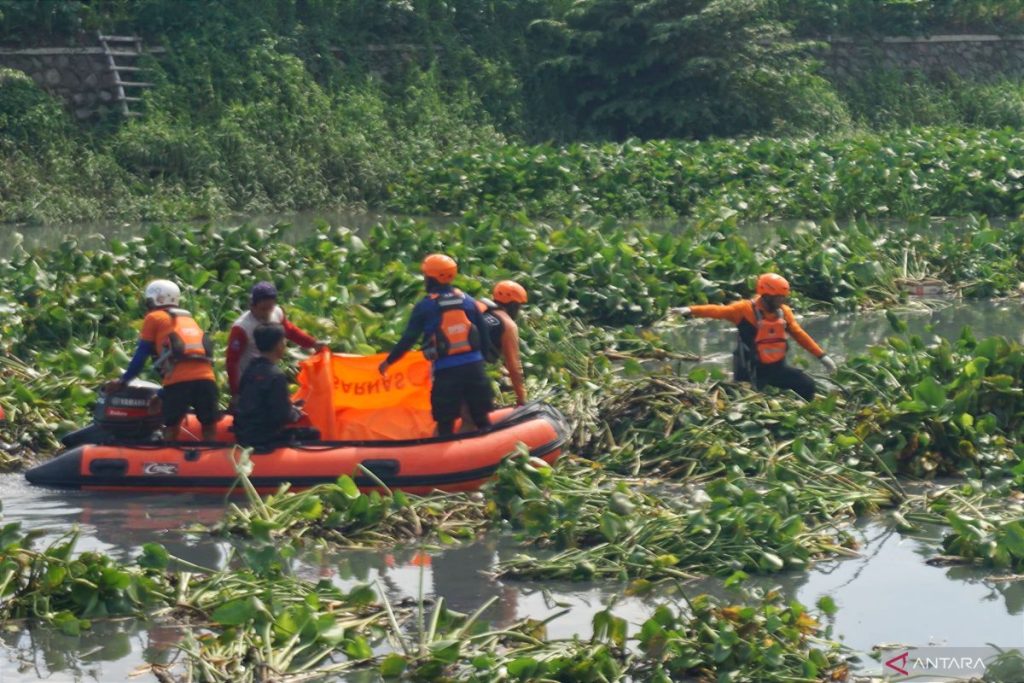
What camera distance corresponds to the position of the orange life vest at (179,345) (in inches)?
434

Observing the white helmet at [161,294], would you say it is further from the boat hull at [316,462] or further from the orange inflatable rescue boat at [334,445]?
the boat hull at [316,462]

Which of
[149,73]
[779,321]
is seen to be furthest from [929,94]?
[779,321]

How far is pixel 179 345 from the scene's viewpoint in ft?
36.2

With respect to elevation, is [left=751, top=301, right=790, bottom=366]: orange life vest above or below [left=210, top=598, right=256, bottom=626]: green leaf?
above

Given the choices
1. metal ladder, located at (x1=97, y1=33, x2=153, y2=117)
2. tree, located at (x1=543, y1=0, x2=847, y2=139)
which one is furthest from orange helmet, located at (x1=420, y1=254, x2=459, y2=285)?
tree, located at (x1=543, y1=0, x2=847, y2=139)

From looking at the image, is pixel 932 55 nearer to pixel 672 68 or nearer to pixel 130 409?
pixel 672 68

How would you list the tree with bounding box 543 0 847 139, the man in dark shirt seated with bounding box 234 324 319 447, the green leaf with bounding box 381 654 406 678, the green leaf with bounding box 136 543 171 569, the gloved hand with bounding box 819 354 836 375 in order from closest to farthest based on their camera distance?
the green leaf with bounding box 381 654 406 678, the green leaf with bounding box 136 543 171 569, the man in dark shirt seated with bounding box 234 324 319 447, the gloved hand with bounding box 819 354 836 375, the tree with bounding box 543 0 847 139

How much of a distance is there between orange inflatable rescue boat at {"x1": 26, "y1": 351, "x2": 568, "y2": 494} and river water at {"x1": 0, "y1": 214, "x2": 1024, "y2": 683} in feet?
0.58

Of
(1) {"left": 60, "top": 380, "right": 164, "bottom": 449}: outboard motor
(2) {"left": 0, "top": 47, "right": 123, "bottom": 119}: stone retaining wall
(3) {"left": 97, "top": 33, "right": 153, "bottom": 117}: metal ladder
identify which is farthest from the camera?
(3) {"left": 97, "top": 33, "right": 153, "bottom": 117}: metal ladder

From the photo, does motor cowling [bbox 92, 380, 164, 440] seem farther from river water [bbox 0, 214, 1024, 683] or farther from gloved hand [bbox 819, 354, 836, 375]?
gloved hand [bbox 819, 354, 836, 375]

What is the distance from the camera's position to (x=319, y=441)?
1091 cm

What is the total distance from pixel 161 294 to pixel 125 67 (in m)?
17.2

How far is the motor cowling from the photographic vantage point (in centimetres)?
1109

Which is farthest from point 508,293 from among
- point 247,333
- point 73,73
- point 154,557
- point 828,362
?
point 73,73
